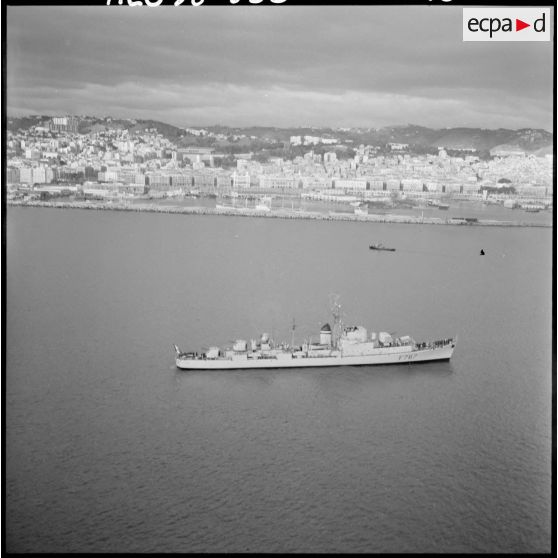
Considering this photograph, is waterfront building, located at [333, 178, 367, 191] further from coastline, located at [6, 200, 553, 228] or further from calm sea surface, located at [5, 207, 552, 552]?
calm sea surface, located at [5, 207, 552, 552]

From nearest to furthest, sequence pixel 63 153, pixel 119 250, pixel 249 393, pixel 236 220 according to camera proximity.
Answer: pixel 249 393, pixel 119 250, pixel 63 153, pixel 236 220


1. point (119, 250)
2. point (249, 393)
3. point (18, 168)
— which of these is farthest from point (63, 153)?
point (249, 393)

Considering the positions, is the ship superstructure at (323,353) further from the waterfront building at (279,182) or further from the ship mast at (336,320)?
the waterfront building at (279,182)

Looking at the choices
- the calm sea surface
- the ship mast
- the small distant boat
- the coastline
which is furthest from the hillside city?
the ship mast

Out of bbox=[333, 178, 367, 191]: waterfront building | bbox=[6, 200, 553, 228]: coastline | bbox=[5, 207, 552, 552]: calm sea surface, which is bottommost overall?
bbox=[5, 207, 552, 552]: calm sea surface

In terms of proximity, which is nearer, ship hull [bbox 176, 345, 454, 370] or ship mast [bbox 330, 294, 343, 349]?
ship hull [bbox 176, 345, 454, 370]

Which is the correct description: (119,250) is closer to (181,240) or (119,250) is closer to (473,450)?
(181,240)
